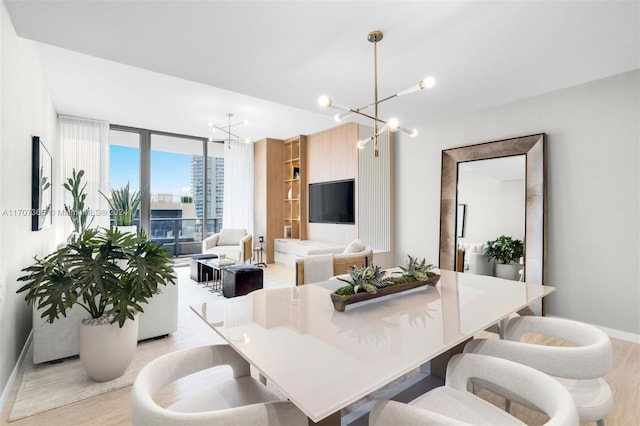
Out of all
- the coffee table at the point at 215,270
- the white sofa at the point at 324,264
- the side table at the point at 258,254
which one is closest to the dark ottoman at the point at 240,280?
the coffee table at the point at 215,270

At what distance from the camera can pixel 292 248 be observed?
626 cm

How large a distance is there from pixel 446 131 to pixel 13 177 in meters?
4.60

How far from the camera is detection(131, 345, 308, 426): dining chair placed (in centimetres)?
86

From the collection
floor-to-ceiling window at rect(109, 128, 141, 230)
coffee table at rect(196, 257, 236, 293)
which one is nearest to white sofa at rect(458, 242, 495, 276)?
coffee table at rect(196, 257, 236, 293)

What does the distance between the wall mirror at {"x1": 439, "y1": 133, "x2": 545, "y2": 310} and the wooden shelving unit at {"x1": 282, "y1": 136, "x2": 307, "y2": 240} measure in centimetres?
306

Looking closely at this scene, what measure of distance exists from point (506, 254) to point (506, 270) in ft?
0.62

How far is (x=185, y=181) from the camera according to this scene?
6531 millimetres

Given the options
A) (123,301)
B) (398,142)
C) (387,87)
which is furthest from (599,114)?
(123,301)

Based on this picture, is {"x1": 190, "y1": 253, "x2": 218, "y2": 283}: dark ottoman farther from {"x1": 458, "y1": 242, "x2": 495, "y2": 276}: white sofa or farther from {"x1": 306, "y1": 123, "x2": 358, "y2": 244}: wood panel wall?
{"x1": 458, "y1": 242, "x2": 495, "y2": 276}: white sofa

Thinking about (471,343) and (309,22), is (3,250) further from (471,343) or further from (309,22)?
(471,343)

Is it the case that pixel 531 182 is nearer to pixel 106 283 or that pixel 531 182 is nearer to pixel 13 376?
pixel 106 283

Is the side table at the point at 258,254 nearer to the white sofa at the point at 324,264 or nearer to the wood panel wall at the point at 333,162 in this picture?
the wood panel wall at the point at 333,162

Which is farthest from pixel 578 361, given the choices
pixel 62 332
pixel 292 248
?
pixel 292 248

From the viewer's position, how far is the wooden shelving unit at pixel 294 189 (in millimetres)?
6598
